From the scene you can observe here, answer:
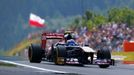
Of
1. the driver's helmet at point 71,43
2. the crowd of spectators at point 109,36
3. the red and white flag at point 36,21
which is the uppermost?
the red and white flag at point 36,21

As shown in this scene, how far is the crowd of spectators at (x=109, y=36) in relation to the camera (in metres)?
38.0

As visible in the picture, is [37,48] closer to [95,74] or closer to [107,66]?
[107,66]

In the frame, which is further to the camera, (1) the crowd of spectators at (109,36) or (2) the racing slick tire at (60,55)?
(1) the crowd of spectators at (109,36)

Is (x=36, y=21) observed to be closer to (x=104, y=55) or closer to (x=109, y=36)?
(x=109, y=36)

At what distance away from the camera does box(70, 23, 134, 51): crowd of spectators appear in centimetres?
3797

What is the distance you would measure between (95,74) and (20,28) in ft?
129

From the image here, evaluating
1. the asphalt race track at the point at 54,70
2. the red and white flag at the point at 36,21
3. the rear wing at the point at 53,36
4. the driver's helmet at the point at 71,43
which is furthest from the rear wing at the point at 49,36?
the red and white flag at the point at 36,21

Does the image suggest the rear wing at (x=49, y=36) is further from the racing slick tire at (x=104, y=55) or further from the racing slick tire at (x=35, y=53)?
the racing slick tire at (x=104, y=55)

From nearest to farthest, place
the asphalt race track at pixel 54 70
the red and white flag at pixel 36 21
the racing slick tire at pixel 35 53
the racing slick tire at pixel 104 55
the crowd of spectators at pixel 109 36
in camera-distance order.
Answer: the asphalt race track at pixel 54 70 < the racing slick tire at pixel 104 55 < the racing slick tire at pixel 35 53 < the crowd of spectators at pixel 109 36 < the red and white flag at pixel 36 21

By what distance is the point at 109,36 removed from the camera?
3856 centimetres

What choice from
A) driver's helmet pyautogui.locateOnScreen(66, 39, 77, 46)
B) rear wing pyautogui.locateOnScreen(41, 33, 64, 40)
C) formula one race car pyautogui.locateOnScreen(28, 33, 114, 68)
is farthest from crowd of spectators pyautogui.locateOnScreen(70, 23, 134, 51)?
formula one race car pyautogui.locateOnScreen(28, 33, 114, 68)

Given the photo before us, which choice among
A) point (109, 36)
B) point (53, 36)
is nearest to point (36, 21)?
point (109, 36)

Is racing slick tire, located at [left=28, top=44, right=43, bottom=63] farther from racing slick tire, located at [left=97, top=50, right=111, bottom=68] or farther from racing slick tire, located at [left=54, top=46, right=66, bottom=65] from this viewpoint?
racing slick tire, located at [left=97, top=50, right=111, bottom=68]

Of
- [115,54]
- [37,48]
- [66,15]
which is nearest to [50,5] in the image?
[66,15]
